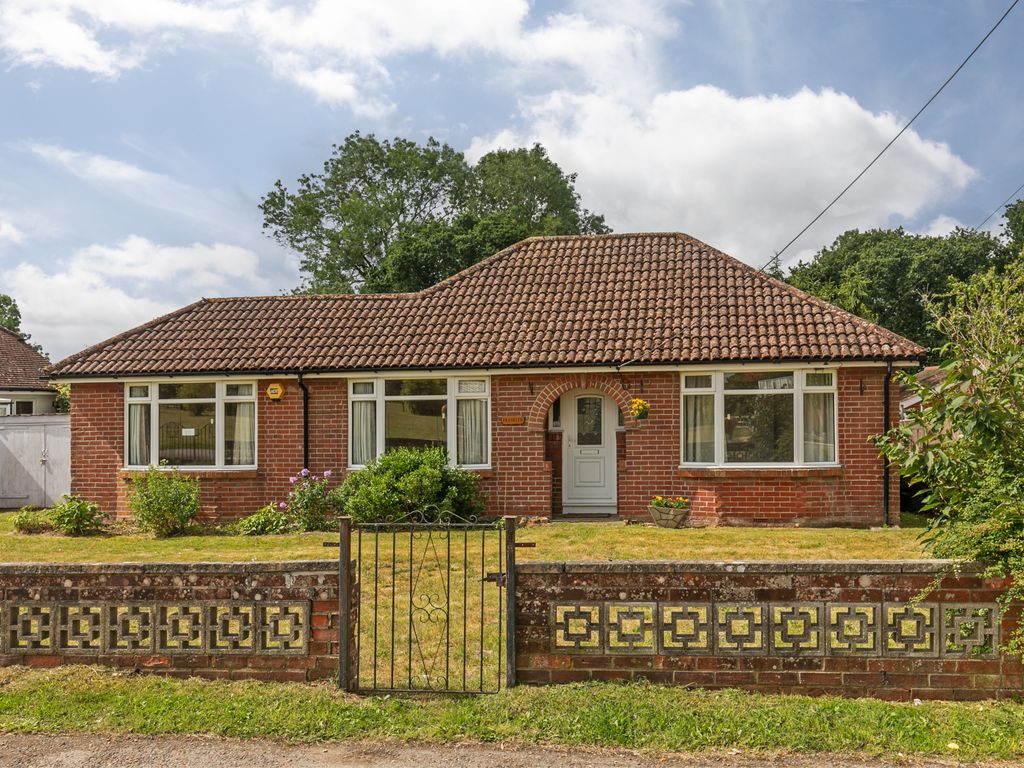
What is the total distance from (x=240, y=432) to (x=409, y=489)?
157 inches

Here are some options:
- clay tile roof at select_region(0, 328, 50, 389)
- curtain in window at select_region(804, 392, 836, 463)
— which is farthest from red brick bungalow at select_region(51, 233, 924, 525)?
clay tile roof at select_region(0, 328, 50, 389)

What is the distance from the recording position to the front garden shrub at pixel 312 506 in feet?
45.5

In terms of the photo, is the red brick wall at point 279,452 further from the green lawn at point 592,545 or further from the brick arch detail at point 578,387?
the brick arch detail at point 578,387

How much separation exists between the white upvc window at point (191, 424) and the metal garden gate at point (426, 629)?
6.52m

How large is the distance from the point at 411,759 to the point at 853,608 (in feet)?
9.64

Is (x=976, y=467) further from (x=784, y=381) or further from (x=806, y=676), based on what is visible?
(x=784, y=381)

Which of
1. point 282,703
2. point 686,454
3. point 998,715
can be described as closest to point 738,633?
point 998,715

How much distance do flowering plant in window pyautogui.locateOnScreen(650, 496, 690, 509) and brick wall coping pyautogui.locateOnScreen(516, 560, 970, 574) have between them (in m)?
8.25

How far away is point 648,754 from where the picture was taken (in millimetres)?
4633

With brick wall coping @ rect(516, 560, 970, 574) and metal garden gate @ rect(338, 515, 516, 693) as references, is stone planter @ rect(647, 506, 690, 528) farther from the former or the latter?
brick wall coping @ rect(516, 560, 970, 574)

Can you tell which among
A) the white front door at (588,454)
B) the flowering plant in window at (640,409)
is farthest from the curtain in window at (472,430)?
the flowering plant in window at (640,409)

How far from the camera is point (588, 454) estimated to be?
14.8m

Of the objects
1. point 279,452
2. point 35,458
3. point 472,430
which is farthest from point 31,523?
point 472,430

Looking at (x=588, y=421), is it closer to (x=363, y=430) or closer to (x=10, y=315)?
(x=363, y=430)
